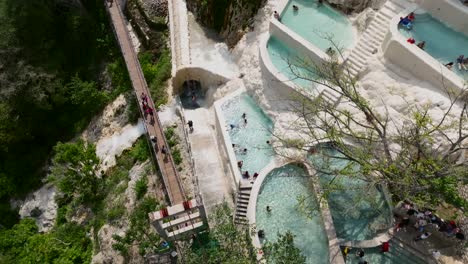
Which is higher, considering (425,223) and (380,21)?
(380,21)

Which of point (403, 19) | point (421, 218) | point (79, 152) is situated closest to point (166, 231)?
point (79, 152)

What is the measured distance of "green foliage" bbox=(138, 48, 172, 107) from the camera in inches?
1094

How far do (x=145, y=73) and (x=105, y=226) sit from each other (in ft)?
37.3

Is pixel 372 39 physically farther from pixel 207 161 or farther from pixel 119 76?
pixel 119 76

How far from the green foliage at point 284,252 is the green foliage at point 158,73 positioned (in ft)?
46.3

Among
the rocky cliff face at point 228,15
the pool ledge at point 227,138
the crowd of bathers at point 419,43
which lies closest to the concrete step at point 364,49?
the crowd of bathers at point 419,43

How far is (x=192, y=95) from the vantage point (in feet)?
91.8

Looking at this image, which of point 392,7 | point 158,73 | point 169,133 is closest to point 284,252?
point 169,133

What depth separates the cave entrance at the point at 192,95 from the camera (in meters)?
27.6

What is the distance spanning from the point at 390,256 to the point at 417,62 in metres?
9.94

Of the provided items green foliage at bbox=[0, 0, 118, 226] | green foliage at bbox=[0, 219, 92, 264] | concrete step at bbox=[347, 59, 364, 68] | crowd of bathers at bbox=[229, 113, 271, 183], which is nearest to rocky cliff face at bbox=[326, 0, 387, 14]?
concrete step at bbox=[347, 59, 364, 68]

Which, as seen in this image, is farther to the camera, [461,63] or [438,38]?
[438,38]

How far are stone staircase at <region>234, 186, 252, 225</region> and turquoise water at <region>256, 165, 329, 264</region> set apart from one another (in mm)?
797

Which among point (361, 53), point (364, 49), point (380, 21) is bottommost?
point (361, 53)
